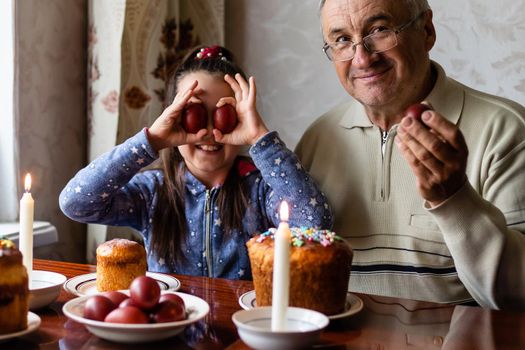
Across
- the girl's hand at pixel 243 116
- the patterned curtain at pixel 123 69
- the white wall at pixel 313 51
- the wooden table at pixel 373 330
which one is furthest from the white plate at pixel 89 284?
the white wall at pixel 313 51

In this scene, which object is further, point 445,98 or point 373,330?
point 445,98

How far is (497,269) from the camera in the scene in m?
1.29

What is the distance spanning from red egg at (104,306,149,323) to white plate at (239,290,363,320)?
0.65 feet

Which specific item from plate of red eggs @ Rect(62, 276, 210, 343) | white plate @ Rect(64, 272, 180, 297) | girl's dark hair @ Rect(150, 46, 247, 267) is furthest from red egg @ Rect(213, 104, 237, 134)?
plate of red eggs @ Rect(62, 276, 210, 343)

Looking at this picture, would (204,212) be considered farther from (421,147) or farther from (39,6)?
(39,6)

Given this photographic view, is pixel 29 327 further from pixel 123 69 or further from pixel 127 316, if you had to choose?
pixel 123 69

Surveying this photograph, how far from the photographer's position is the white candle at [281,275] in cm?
87

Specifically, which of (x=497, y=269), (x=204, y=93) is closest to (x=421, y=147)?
(x=497, y=269)

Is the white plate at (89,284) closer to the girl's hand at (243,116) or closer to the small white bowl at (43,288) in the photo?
the small white bowl at (43,288)

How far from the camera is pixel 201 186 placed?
5.73 ft

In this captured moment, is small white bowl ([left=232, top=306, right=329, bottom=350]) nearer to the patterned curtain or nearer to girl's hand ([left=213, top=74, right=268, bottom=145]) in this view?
girl's hand ([left=213, top=74, right=268, bottom=145])

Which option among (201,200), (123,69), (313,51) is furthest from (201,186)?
(313,51)

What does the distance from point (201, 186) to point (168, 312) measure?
2.65ft

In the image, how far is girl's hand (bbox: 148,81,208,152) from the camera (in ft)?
5.28
